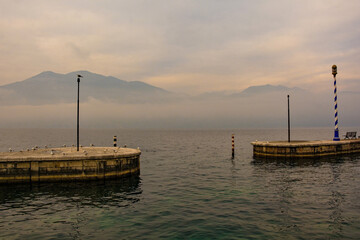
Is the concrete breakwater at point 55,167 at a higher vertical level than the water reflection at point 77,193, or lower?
higher

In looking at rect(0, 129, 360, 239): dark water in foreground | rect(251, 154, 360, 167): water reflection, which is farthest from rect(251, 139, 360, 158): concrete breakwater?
rect(0, 129, 360, 239): dark water in foreground

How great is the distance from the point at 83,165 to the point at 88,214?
326 inches

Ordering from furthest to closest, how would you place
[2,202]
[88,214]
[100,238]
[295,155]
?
[295,155], [2,202], [88,214], [100,238]

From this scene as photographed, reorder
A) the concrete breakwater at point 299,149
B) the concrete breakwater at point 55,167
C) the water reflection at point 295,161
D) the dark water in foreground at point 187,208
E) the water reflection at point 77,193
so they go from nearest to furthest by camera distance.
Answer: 1. the dark water in foreground at point 187,208
2. the water reflection at point 77,193
3. the concrete breakwater at point 55,167
4. the water reflection at point 295,161
5. the concrete breakwater at point 299,149

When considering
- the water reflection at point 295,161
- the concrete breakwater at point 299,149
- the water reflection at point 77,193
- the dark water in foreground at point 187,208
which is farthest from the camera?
the concrete breakwater at point 299,149

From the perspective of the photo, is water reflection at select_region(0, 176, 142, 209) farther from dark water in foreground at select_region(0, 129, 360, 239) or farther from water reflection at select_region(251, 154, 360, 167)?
water reflection at select_region(251, 154, 360, 167)

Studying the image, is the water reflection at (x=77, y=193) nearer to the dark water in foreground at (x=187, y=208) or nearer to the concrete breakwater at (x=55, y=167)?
the dark water in foreground at (x=187, y=208)

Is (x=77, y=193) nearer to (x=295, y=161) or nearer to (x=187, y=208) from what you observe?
(x=187, y=208)

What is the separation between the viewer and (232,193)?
20.8 metres

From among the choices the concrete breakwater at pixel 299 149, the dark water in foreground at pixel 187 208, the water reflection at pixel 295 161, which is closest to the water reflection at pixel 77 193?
the dark water in foreground at pixel 187 208

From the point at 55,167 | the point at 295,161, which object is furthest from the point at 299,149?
the point at 55,167

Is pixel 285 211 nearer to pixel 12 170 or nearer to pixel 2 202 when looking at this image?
pixel 2 202

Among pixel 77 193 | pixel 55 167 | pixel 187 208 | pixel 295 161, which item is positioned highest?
pixel 55 167

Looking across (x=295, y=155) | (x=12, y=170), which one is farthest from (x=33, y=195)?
(x=295, y=155)
